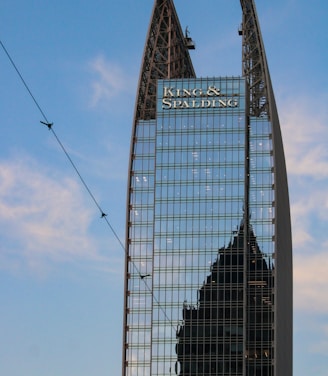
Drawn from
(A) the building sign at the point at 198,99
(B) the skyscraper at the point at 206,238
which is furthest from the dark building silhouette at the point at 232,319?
(A) the building sign at the point at 198,99

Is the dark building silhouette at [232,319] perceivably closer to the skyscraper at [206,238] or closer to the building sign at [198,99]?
the skyscraper at [206,238]

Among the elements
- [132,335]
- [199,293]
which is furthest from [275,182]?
[132,335]

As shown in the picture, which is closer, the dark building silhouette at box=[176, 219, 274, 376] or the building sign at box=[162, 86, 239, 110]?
the dark building silhouette at box=[176, 219, 274, 376]

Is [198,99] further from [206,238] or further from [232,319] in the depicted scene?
[232,319]

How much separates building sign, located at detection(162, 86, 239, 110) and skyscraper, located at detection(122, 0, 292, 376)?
0.17 meters

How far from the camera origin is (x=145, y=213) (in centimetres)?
19638

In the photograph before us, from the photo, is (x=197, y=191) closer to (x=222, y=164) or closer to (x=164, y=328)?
(x=222, y=164)

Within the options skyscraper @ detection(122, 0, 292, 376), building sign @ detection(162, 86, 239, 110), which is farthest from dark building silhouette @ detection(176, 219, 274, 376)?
building sign @ detection(162, 86, 239, 110)

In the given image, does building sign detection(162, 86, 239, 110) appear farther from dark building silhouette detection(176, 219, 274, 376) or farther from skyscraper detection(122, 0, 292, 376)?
dark building silhouette detection(176, 219, 274, 376)

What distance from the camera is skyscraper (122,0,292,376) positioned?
18912 cm

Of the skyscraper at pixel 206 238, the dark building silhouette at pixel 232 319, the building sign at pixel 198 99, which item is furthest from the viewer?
the building sign at pixel 198 99

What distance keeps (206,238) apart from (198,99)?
2459 cm

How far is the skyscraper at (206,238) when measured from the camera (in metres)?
189

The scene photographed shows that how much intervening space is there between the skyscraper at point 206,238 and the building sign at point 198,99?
173mm
